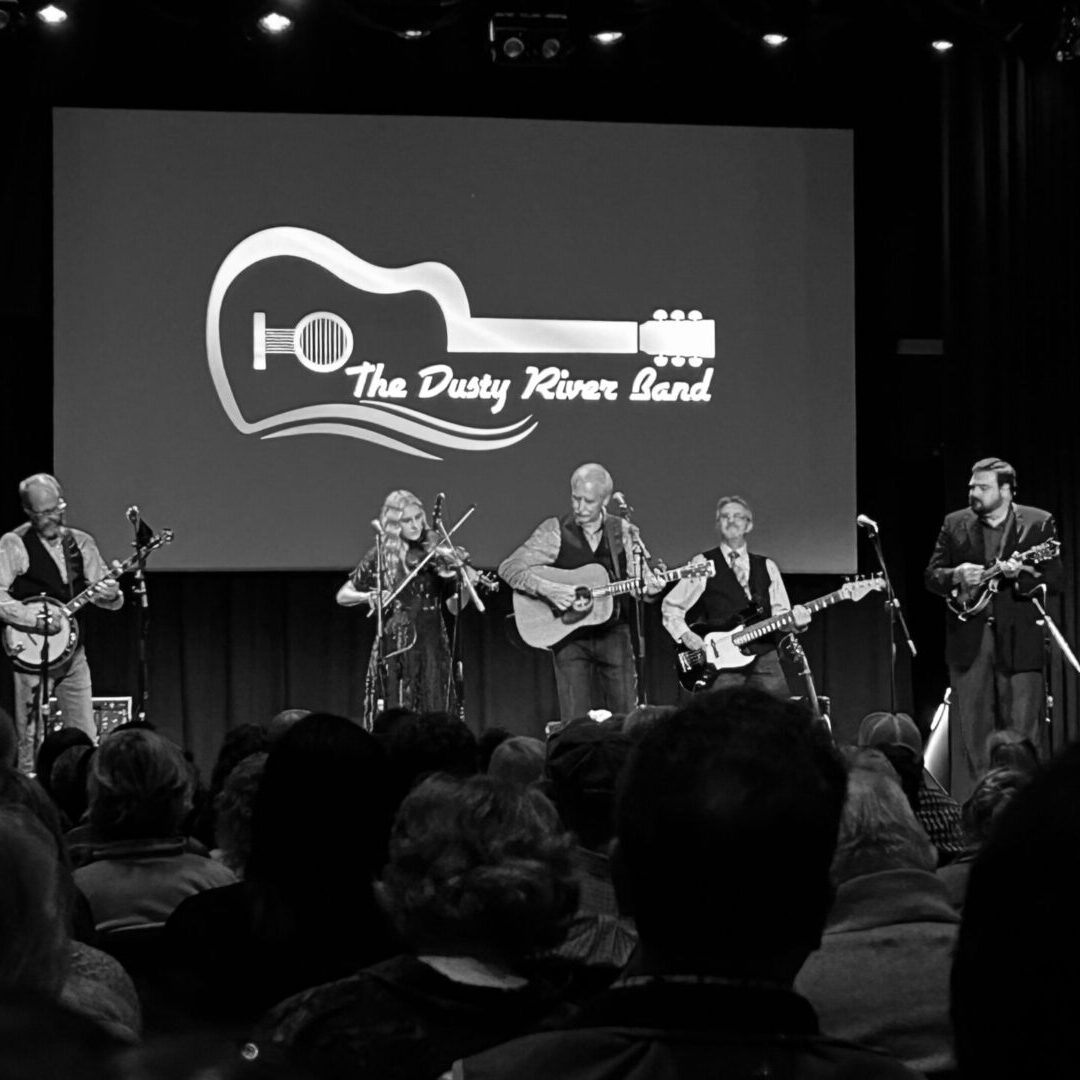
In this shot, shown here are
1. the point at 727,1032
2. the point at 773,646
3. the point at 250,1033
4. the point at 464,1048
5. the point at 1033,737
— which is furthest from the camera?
the point at 773,646

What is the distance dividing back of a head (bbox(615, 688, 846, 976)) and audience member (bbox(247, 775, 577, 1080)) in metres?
0.55

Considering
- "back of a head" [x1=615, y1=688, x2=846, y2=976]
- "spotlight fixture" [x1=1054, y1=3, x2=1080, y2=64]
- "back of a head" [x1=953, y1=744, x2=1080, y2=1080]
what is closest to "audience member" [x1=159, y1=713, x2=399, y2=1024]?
"back of a head" [x1=615, y1=688, x2=846, y2=976]

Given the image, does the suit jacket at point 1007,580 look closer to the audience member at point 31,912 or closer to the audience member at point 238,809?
the audience member at point 238,809

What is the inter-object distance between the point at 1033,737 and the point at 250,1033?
24.0 feet

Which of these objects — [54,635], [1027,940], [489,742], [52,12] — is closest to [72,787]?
[489,742]

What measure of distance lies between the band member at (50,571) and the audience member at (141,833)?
596cm

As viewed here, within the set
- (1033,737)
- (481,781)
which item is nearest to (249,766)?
(481,781)

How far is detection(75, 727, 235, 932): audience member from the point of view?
9.66 ft

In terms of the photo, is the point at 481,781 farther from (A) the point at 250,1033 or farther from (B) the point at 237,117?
(B) the point at 237,117

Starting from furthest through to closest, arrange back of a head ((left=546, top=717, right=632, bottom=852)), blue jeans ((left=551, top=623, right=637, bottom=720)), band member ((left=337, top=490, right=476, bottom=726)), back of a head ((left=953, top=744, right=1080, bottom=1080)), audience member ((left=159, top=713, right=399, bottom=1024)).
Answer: blue jeans ((left=551, top=623, right=637, bottom=720)) → band member ((left=337, top=490, right=476, bottom=726)) → back of a head ((left=546, top=717, right=632, bottom=852)) → audience member ((left=159, top=713, right=399, bottom=1024)) → back of a head ((left=953, top=744, right=1080, bottom=1080))

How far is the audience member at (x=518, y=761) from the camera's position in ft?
12.9

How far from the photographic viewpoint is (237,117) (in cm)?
1033

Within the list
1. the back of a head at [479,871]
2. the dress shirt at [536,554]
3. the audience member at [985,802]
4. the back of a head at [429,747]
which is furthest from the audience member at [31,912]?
the dress shirt at [536,554]

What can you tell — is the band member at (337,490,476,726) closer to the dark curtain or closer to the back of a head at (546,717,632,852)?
the dark curtain
